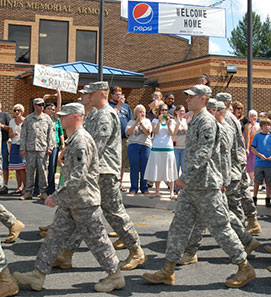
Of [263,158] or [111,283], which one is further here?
[263,158]

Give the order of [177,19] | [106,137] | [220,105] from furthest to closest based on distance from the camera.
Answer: [177,19] → [220,105] → [106,137]

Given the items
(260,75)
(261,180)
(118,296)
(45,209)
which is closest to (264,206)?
(261,180)

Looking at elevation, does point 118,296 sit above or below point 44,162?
below

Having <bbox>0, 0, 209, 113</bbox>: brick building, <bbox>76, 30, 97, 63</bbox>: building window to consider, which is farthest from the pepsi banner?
<bbox>76, 30, 97, 63</bbox>: building window

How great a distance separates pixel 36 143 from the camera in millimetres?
10234

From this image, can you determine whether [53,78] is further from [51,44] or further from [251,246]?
[51,44]

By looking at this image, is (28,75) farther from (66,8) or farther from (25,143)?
(25,143)

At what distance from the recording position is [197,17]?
19312 mm

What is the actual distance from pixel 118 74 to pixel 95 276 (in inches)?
750

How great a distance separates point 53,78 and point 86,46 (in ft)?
63.5

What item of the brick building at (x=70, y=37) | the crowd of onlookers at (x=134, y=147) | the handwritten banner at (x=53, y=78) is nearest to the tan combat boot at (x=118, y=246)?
the crowd of onlookers at (x=134, y=147)

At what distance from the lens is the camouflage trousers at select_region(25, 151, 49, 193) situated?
10.3m

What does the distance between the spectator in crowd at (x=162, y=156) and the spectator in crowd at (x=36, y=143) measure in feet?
7.20

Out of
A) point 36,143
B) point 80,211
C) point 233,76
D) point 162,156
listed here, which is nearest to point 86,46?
point 233,76
